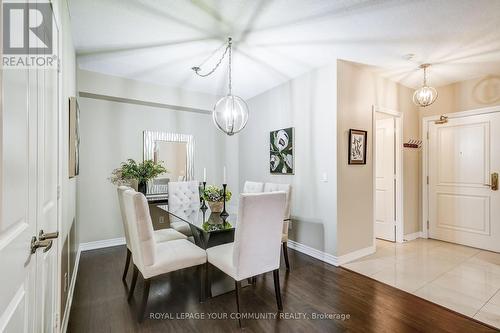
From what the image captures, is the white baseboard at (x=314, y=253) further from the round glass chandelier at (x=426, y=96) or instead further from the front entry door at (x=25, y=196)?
the front entry door at (x=25, y=196)

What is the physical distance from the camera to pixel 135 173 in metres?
3.55

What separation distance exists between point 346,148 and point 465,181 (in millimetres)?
2324

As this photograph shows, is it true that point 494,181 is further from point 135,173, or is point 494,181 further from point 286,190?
point 135,173

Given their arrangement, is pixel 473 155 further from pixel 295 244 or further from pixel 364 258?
pixel 295 244

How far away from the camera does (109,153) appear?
3826mm

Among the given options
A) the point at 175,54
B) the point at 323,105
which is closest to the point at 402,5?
the point at 323,105

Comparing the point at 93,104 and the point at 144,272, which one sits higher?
the point at 93,104

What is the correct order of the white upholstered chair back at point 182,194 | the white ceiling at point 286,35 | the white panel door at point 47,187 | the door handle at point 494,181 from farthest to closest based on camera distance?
the door handle at point 494,181 → the white upholstered chair back at point 182,194 → the white ceiling at point 286,35 → the white panel door at point 47,187

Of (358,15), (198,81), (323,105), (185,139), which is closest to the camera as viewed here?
(358,15)

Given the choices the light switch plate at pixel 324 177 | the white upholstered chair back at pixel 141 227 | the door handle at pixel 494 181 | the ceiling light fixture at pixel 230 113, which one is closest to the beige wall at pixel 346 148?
the light switch plate at pixel 324 177

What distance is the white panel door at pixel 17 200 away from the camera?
2.41 feet

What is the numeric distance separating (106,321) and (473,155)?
521 centimetres

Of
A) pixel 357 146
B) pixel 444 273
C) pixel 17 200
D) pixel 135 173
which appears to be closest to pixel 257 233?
pixel 17 200

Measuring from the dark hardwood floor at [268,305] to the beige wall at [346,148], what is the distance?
0.66 meters
